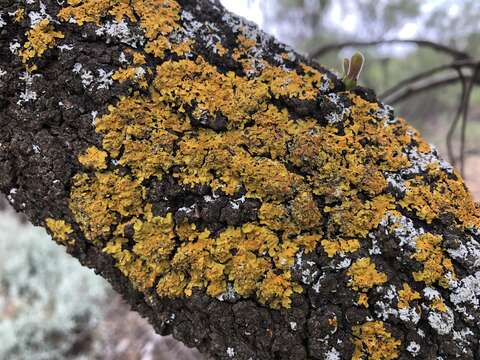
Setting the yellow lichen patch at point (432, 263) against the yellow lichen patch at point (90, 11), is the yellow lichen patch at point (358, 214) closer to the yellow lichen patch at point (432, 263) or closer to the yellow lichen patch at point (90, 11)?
the yellow lichen patch at point (432, 263)

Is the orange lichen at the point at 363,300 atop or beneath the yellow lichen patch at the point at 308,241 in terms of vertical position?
beneath

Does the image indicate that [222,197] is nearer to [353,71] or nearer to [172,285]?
[172,285]

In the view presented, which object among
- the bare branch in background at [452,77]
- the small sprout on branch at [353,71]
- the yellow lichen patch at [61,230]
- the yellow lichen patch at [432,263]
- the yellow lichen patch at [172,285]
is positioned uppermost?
the bare branch in background at [452,77]

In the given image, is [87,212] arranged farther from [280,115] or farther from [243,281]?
[280,115]

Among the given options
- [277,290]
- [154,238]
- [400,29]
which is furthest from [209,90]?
[400,29]

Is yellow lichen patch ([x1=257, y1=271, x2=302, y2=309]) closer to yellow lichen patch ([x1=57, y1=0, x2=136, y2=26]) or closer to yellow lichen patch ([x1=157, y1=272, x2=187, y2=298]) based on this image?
yellow lichen patch ([x1=157, y1=272, x2=187, y2=298])

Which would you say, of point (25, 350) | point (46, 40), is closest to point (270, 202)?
point (46, 40)

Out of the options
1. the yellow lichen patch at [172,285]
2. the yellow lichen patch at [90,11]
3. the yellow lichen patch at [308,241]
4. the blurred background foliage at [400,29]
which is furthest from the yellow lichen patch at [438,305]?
the blurred background foliage at [400,29]
